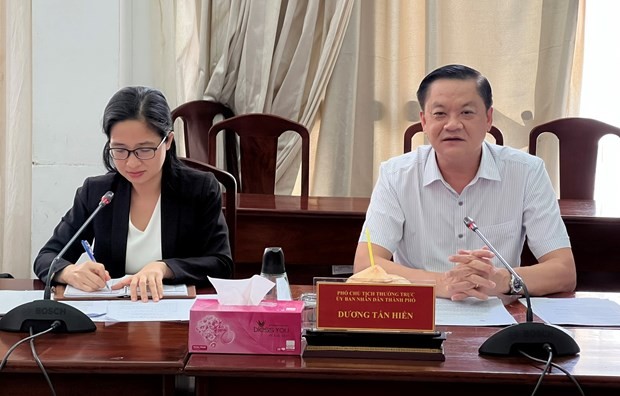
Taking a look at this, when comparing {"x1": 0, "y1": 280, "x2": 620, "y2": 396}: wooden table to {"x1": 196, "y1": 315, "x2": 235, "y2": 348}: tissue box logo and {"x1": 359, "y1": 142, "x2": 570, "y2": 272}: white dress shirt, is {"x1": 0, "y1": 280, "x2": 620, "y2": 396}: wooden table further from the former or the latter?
{"x1": 359, "y1": 142, "x2": 570, "y2": 272}: white dress shirt

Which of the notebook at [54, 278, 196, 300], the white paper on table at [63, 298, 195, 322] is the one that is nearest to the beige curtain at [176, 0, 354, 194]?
the notebook at [54, 278, 196, 300]

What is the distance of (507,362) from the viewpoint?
4.98ft

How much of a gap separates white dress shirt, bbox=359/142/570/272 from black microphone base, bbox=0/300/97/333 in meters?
0.88

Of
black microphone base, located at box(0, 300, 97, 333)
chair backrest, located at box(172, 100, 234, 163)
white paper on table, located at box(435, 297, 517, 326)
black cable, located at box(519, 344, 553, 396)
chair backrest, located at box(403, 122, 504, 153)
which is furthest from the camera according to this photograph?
chair backrest, located at box(172, 100, 234, 163)

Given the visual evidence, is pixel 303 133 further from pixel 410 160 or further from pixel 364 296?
pixel 364 296

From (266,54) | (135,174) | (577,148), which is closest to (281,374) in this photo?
(135,174)

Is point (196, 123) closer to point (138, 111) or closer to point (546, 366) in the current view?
point (138, 111)

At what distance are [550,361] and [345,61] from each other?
9.69ft

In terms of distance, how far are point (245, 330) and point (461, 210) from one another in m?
0.98

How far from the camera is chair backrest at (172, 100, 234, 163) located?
403 cm

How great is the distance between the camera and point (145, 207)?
2.28 meters

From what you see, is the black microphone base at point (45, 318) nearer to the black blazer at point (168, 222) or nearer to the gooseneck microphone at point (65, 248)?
the gooseneck microphone at point (65, 248)

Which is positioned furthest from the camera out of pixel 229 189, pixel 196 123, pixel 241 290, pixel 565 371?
pixel 196 123

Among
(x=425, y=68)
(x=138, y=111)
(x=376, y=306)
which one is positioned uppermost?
(x=425, y=68)
